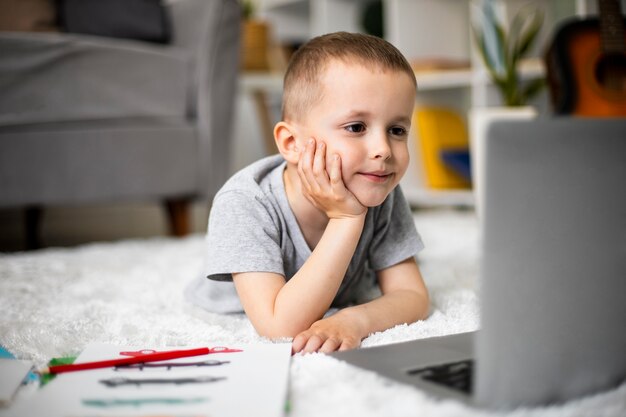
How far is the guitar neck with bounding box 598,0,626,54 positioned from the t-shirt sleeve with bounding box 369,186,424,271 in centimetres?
98

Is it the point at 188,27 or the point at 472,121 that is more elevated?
the point at 188,27

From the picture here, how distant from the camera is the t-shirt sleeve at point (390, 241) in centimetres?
92

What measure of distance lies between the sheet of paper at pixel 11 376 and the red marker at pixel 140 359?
3 centimetres

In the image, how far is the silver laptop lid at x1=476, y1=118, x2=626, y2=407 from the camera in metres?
0.49

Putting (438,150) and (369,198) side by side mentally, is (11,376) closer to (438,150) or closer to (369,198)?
(369,198)

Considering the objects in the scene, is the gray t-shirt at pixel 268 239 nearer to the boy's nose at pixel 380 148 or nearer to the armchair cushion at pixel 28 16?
the boy's nose at pixel 380 148

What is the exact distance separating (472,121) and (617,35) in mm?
510

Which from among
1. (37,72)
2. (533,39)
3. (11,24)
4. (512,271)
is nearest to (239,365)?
(512,271)

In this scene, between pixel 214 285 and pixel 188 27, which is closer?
pixel 214 285

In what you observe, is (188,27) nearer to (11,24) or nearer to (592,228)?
(11,24)

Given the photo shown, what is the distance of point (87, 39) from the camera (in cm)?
177

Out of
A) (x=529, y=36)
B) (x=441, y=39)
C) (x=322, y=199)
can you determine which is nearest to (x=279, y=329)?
(x=322, y=199)

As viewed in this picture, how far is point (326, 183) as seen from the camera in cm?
75

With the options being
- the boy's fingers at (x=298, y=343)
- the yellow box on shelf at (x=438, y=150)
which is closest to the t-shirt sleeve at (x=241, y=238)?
the boy's fingers at (x=298, y=343)
